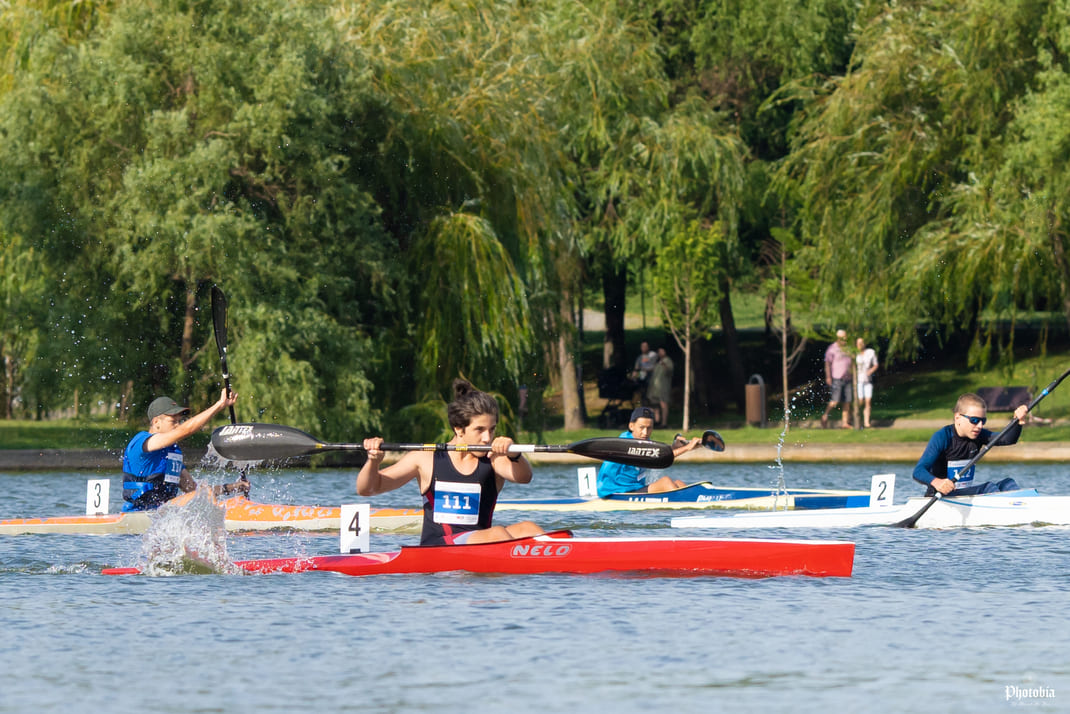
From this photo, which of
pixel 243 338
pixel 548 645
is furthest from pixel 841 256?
pixel 548 645

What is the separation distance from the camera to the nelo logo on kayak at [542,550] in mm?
11797

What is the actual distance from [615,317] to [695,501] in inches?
877

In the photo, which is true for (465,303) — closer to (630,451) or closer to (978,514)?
(978,514)

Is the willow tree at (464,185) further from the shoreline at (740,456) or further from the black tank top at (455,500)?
the black tank top at (455,500)

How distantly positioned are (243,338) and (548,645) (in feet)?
49.2

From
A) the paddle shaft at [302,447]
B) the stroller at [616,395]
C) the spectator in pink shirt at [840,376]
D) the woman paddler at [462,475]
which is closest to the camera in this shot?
the woman paddler at [462,475]

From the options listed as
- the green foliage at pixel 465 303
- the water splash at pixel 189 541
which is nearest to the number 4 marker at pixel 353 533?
the water splash at pixel 189 541

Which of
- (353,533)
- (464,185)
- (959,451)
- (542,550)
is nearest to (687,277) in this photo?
(464,185)

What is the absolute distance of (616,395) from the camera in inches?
1460

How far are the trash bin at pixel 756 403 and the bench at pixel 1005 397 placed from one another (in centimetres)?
445

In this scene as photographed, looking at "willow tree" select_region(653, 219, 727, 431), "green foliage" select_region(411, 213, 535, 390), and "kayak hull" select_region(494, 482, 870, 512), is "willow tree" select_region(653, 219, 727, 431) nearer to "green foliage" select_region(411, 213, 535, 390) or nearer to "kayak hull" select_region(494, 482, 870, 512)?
"green foliage" select_region(411, 213, 535, 390)

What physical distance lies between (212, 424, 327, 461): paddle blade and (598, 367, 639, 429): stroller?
864 inches

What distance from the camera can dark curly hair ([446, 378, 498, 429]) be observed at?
11062 millimetres

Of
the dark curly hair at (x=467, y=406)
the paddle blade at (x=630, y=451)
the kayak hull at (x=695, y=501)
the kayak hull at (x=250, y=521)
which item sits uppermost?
the dark curly hair at (x=467, y=406)
